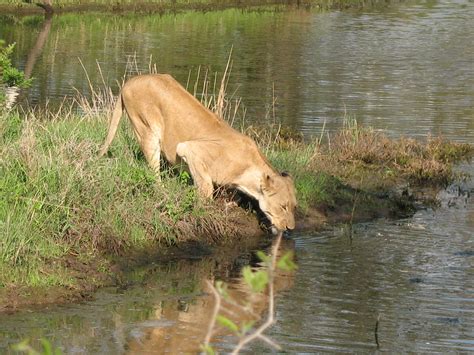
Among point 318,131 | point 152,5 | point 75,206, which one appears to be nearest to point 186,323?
point 75,206

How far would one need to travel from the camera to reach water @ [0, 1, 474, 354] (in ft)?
28.4

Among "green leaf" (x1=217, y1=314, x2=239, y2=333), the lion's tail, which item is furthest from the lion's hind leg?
"green leaf" (x1=217, y1=314, x2=239, y2=333)

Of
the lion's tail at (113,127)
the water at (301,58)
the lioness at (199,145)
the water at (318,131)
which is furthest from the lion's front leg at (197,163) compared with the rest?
the water at (301,58)

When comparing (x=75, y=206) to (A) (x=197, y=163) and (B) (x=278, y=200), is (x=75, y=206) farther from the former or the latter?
(B) (x=278, y=200)

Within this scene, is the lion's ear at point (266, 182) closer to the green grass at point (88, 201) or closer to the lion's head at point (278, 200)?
the lion's head at point (278, 200)

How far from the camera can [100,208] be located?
10531 mm

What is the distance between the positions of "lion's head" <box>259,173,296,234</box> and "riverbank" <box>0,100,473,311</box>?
1.86 ft

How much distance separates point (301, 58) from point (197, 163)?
1989cm

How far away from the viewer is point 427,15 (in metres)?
46.0

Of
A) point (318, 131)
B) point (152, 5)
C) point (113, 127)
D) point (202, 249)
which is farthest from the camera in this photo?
point (152, 5)

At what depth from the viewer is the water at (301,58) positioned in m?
21.5

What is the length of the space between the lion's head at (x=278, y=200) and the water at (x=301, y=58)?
505cm

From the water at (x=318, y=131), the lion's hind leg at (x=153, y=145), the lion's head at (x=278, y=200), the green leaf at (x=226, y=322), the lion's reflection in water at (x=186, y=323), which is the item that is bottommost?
the water at (x=318, y=131)

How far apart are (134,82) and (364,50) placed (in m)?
22.0
